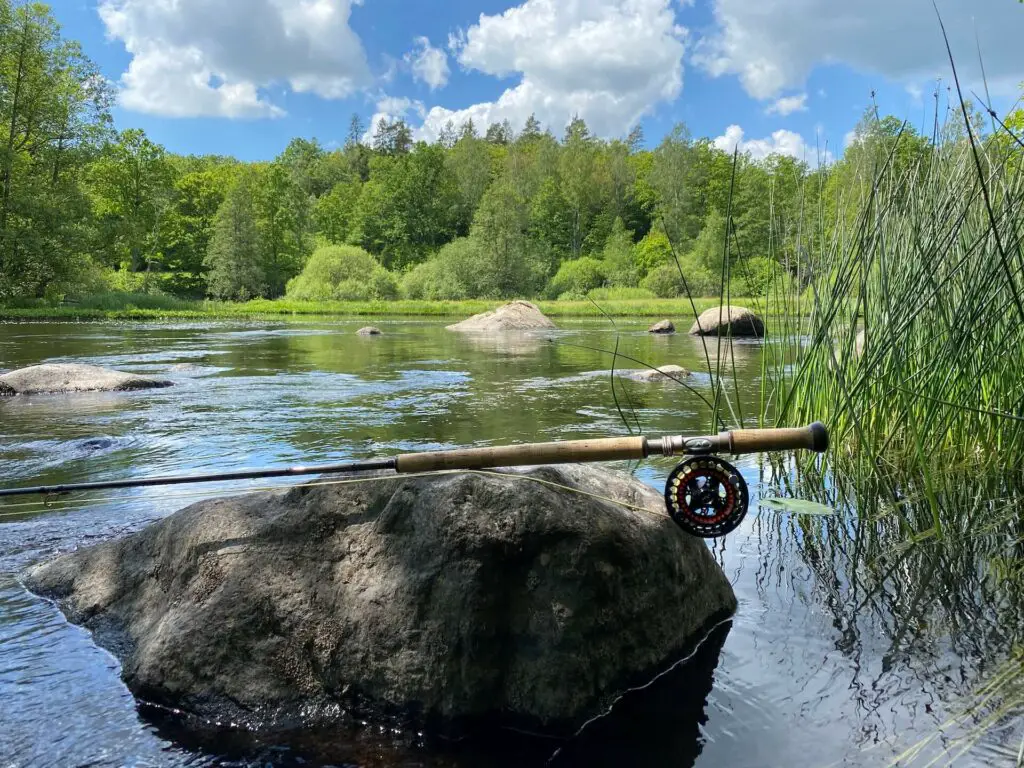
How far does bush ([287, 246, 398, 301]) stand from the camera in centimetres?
5512

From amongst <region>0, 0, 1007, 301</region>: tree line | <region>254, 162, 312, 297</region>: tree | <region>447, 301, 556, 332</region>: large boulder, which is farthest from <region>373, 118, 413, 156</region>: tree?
<region>447, 301, 556, 332</region>: large boulder

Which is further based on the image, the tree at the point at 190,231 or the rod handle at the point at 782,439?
the tree at the point at 190,231

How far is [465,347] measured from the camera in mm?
22156

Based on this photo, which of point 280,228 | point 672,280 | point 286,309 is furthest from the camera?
point 280,228

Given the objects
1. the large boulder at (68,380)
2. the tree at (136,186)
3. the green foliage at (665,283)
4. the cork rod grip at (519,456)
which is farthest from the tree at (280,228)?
the cork rod grip at (519,456)

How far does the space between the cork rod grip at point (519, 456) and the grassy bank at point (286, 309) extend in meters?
34.0

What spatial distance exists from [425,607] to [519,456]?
25.2 inches

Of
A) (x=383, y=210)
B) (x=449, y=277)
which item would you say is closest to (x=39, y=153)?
(x=449, y=277)

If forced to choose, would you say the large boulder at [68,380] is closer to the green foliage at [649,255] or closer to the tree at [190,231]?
the tree at [190,231]

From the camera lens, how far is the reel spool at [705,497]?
289 centimetres

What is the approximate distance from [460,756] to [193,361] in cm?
1546

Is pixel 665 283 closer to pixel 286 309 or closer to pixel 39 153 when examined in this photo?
pixel 286 309

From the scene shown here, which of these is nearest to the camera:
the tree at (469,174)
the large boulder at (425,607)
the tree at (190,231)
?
the large boulder at (425,607)

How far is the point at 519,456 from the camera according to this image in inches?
118
